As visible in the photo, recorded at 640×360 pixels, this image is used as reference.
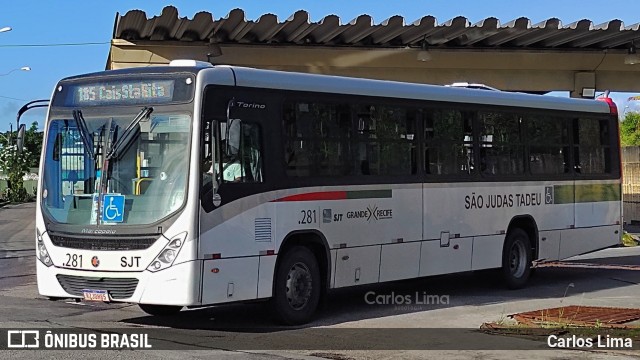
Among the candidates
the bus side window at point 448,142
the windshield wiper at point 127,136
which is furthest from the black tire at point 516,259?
the windshield wiper at point 127,136

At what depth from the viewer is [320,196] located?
1273 cm

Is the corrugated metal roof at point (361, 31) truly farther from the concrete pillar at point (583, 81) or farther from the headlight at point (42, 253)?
the headlight at point (42, 253)

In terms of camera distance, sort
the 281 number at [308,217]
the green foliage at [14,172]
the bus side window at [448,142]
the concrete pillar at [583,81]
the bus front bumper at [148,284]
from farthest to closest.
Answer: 1. the green foliage at [14,172]
2. the concrete pillar at [583,81]
3. the bus side window at [448,142]
4. the 281 number at [308,217]
5. the bus front bumper at [148,284]

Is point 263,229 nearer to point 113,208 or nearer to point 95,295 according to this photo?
point 113,208

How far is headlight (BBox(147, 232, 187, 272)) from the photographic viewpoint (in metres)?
11.0

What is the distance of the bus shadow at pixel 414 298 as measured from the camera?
12688mm

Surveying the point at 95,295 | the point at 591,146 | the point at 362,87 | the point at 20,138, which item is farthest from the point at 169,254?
the point at 591,146

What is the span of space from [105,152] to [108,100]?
2.27ft

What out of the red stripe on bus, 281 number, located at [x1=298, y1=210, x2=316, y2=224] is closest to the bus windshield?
the red stripe on bus

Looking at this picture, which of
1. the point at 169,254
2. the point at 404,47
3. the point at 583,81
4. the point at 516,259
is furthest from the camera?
the point at 583,81

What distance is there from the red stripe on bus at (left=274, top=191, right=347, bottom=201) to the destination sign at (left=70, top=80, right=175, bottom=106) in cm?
197

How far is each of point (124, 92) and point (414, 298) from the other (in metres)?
5.98

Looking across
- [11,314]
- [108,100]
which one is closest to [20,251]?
[11,314]

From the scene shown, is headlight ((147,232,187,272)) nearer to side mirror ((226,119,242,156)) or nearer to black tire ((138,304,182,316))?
side mirror ((226,119,242,156))
